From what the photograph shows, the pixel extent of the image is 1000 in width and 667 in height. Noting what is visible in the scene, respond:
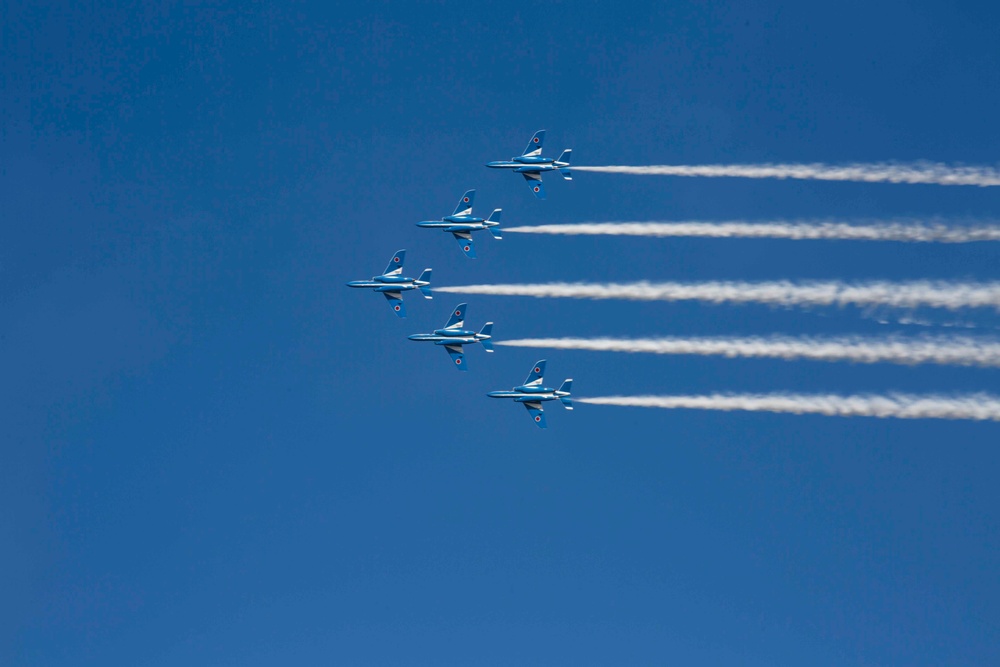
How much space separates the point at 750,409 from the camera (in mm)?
81312

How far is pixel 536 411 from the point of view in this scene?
3671 inches

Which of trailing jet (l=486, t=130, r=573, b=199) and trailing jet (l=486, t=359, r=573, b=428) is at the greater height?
trailing jet (l=486, t=130, r=573, b=199)

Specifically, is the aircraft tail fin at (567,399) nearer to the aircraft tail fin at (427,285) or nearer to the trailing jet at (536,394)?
the trailing jet at (536,394)

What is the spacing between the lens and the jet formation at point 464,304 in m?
93.3

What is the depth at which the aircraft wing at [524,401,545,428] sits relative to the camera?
9319 centimetres

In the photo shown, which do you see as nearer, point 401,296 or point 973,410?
point 973,410

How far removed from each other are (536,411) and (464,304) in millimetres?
7675

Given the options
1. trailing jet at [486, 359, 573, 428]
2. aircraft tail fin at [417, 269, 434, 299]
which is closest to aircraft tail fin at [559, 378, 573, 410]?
trailing jet at [486, 359, 573, 428]

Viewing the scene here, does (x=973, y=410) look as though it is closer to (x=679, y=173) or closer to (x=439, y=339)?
(x=679, y=173)

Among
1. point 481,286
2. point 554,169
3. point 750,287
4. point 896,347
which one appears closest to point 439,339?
point 481,286

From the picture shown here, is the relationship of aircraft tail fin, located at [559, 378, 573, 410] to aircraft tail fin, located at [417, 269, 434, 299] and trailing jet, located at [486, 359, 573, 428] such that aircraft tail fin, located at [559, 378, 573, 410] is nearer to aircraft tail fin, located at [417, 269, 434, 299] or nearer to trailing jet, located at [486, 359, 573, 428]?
trailing jet, located at [486, 359, 573, 428]

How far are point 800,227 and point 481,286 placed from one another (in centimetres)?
1735

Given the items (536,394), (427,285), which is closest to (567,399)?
(536,394)

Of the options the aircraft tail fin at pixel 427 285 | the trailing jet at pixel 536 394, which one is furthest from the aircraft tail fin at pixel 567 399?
the aircraft tail fin at pixel 427 285
